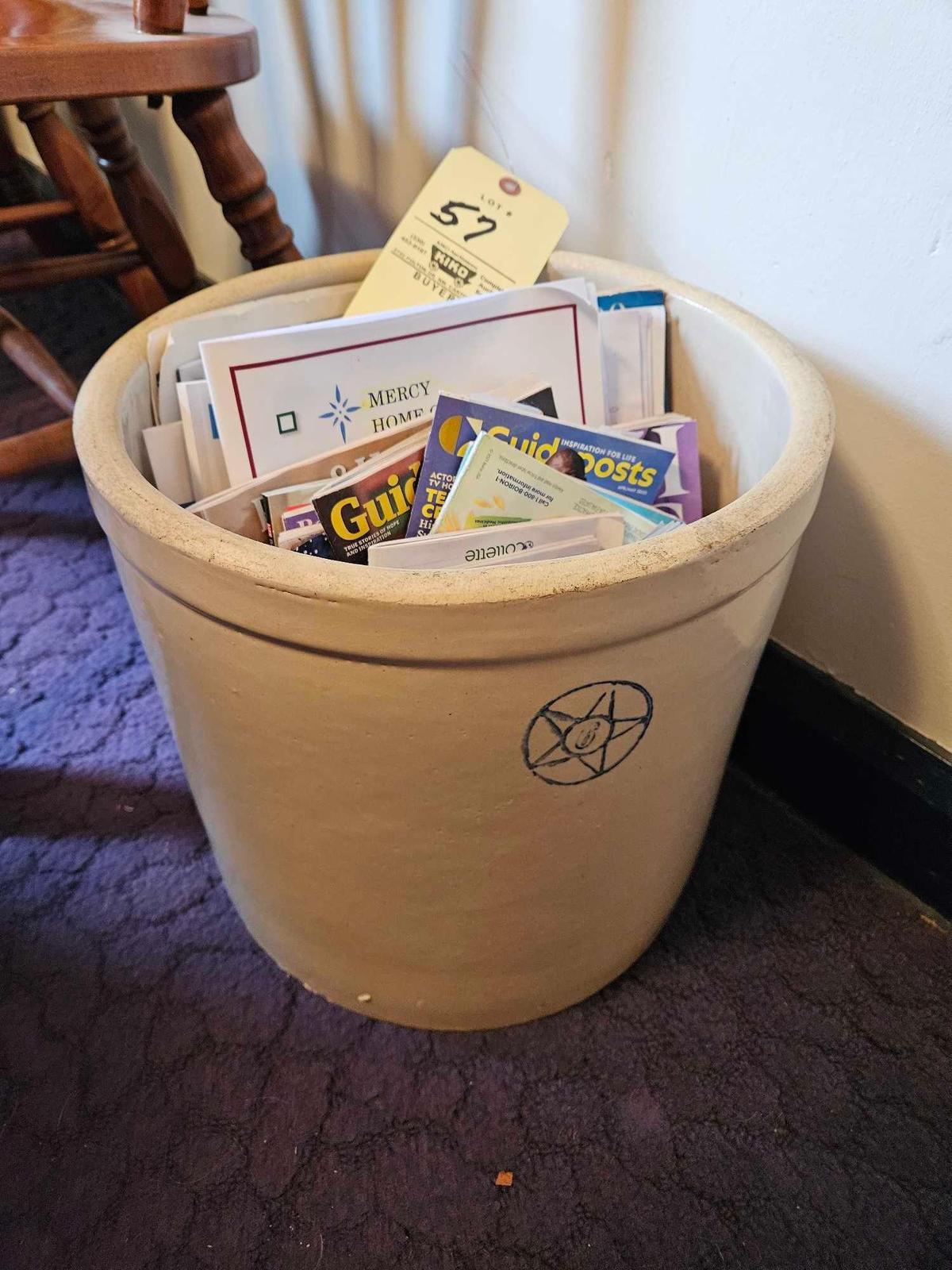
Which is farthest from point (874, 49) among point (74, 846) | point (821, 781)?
point (74, 846)

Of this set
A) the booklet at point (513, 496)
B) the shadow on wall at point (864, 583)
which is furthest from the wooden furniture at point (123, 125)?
the shadow on wall at point (864, 583)

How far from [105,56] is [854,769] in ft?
2.48

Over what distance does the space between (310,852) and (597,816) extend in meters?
0.17

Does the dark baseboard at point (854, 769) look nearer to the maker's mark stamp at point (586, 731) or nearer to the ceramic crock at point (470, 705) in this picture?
the ceramic crock at point (470, 705)

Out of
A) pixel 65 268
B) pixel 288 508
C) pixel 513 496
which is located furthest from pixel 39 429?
pixel 513 496

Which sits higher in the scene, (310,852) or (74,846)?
(310,852)

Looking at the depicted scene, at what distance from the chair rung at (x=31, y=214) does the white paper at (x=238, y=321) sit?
1.41ft

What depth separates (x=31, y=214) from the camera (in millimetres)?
982

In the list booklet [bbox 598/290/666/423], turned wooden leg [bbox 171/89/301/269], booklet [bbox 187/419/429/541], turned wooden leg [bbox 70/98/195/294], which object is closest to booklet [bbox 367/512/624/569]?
booklet [bbox 187/419/429/541]

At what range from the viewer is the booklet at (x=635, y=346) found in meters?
0.69

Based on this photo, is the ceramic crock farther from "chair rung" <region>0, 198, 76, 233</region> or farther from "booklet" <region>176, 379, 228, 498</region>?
"chair rung" <region>0, 198, 76, 233</region>

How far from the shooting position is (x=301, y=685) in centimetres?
47

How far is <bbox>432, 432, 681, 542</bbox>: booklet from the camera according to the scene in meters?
0.55

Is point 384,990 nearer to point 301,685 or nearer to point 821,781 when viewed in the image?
point 301,685
